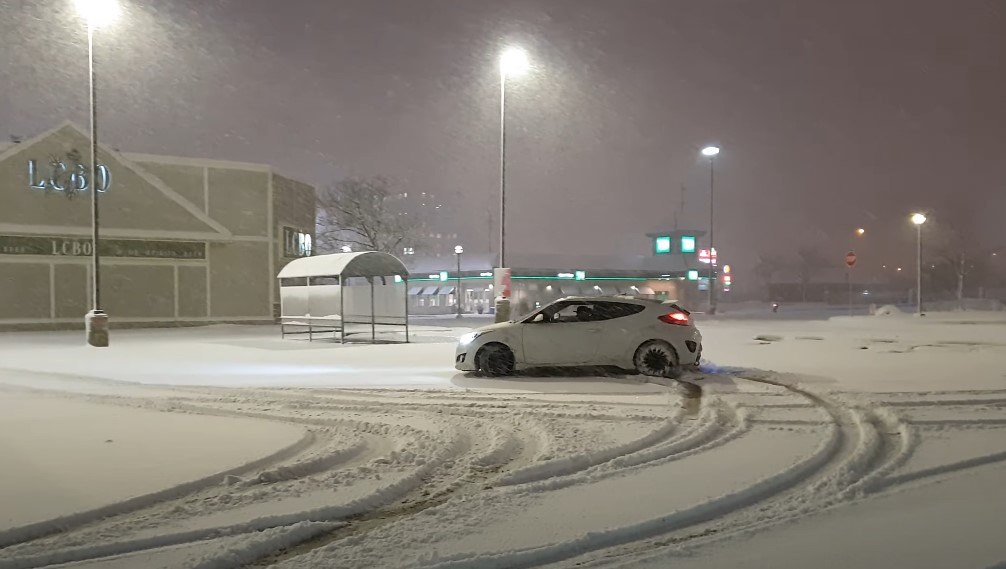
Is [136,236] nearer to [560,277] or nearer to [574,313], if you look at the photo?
[574,313]

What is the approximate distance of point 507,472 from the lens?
595cm

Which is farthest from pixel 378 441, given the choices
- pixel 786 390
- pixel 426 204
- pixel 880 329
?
pixel 426 204

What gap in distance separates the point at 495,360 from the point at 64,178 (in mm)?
21642

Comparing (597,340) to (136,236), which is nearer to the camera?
(597,340)

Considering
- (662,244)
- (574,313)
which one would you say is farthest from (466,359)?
(662,244)

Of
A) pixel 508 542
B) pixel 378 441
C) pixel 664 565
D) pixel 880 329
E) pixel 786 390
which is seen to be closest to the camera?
pixel 664 565

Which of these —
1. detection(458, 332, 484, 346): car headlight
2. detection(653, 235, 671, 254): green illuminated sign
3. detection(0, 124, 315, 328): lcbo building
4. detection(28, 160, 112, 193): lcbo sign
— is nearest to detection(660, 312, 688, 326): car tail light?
detection(458, 332, 484, 346): car headlight

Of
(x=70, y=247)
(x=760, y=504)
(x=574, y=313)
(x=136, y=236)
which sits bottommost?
(x=760, y=504)

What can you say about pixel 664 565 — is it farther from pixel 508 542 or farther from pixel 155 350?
pixel 155 350

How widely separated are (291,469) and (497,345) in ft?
20.6

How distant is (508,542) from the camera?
432 cm

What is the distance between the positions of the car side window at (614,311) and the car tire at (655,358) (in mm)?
570

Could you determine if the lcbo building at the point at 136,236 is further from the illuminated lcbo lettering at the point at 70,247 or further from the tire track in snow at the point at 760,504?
the tire track in snow at the point at 760,504

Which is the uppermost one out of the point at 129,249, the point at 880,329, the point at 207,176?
the point at 207,176
